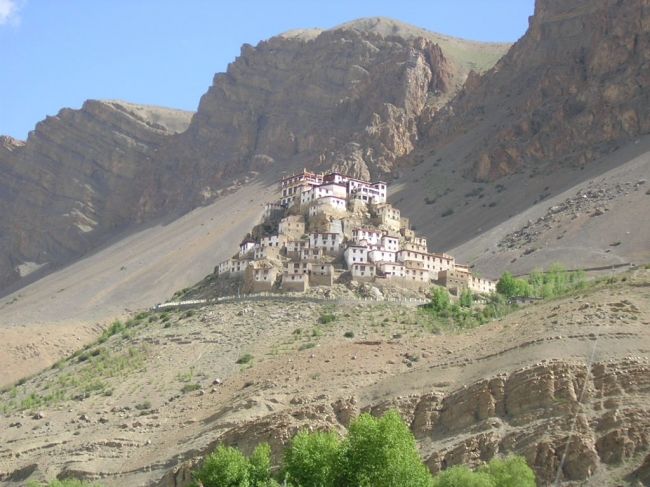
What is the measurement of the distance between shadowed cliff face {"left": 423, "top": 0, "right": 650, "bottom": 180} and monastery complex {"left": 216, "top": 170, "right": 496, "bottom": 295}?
48669 millimetres

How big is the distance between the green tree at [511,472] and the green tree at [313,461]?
611cm

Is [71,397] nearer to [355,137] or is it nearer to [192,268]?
[192,268]

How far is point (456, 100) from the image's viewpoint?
187 meters

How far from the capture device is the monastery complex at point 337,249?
91.4 meters

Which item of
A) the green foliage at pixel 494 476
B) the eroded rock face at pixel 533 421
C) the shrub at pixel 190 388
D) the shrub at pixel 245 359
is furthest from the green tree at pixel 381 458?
the shrub at pixel 245 359

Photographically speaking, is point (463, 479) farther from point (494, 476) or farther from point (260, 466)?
point (260, 466)

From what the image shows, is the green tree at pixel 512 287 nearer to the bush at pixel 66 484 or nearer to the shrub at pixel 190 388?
the shrub at pixel 190 388

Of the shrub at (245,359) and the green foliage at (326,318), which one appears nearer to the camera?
the shrub at (245,359)

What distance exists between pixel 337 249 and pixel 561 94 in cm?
7537

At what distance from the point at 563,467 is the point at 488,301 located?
4010cm

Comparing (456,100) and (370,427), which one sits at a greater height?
(456,100)

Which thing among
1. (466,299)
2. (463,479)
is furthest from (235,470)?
(466,299)

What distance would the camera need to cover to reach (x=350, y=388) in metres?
64.8

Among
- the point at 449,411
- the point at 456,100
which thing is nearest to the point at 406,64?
the point at 456,100
